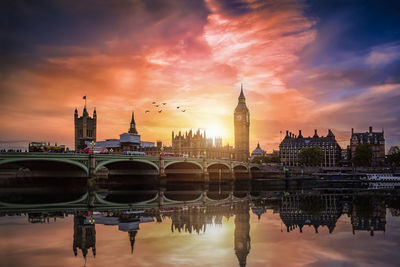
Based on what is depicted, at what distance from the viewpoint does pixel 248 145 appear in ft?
620

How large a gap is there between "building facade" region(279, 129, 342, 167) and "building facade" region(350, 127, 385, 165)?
989 cm

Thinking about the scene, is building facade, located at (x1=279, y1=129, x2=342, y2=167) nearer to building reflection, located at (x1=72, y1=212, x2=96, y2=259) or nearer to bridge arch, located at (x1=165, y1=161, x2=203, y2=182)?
bridge arch, located at (x1=165, y1=161, x2=203, y2=182)

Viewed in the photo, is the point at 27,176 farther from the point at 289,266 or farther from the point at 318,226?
the point at 289,266

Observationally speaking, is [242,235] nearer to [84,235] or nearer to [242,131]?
[84,235]

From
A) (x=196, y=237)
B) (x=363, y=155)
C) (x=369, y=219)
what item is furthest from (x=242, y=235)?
(x=363, y=155)

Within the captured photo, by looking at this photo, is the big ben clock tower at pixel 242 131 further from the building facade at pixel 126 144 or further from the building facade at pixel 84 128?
the building facade at pixel 84 128

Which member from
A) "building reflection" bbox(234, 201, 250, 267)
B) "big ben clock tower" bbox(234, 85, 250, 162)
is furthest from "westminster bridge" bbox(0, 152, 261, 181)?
"big ben clock tower" bbox(234, 85, 250, 162)

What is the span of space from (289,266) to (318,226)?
39.5 feet

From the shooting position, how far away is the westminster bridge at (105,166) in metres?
57.1

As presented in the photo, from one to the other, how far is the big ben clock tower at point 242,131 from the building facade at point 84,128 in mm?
66842

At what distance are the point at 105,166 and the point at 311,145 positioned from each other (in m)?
115

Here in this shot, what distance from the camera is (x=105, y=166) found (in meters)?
85.8

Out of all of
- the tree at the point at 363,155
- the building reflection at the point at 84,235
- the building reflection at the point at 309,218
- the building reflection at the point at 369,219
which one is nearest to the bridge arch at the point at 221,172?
the building reflection at the point at 309,218

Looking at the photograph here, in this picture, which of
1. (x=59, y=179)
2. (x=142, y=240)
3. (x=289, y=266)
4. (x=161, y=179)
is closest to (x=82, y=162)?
(x=59, y=179)
